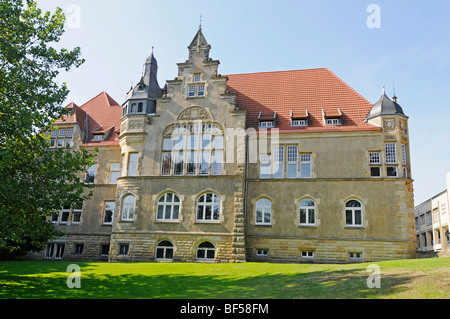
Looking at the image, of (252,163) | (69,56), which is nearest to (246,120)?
(252,163)

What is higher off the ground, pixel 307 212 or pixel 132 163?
pixel 132 163

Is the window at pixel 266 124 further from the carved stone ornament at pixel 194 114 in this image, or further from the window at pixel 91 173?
the window at pixel 91 173

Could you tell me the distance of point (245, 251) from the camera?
26.5m

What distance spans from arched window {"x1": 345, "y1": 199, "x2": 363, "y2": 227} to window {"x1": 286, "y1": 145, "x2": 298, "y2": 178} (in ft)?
13.8

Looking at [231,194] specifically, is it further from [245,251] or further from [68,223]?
[68,223]

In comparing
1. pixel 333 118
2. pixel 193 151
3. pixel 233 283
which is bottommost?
pixel 233 283

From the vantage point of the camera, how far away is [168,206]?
28.4 metres

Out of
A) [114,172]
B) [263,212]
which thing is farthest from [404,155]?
[114,172]

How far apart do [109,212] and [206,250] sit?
963 centimetres

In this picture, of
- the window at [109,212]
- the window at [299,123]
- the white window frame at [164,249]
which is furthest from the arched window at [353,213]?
the window at [109,212]

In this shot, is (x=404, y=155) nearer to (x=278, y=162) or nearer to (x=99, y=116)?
(x=278, y=162)

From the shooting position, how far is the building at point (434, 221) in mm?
52812

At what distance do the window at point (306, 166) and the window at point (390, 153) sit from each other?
5184 mm
